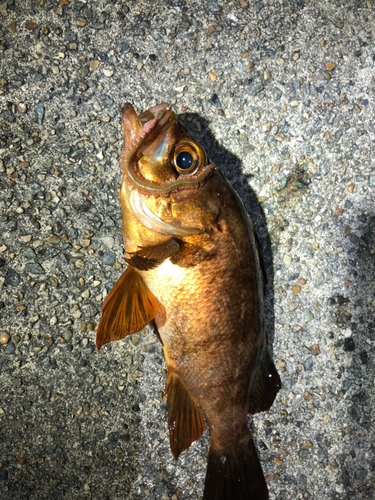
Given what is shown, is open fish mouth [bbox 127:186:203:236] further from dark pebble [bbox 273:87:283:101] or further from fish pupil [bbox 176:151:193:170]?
dark pebble [bbox 273:87:283:101]

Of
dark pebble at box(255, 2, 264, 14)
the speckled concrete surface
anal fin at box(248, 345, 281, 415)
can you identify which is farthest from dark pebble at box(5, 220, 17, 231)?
dark pebble at box(255, 2, 264, 14)

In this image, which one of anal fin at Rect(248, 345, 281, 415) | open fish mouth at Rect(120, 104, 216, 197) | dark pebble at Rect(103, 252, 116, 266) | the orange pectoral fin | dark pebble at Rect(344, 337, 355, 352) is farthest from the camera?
dark pebble at Rect(344, 337, 355, 352)

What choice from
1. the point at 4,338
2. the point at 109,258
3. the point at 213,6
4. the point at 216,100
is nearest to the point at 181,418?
the point at 109,258

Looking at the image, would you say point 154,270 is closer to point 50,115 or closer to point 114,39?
point 50,115

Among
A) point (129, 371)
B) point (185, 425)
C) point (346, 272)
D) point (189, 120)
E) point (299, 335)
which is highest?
point (189, 120)

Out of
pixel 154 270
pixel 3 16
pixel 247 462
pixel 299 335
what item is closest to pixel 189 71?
pixel 3 16

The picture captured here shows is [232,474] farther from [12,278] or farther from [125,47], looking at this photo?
[125,47]
